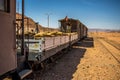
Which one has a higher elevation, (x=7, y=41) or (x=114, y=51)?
(x=7, y=41)

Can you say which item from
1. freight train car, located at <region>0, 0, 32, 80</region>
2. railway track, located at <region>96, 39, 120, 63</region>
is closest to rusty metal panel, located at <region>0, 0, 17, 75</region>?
freight train car, located at <region>0, 0, 32, 80</region>

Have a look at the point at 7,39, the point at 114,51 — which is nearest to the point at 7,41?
the point at 7,39

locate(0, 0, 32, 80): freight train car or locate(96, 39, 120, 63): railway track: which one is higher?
locate(0, 0, 32, 80): freight train car

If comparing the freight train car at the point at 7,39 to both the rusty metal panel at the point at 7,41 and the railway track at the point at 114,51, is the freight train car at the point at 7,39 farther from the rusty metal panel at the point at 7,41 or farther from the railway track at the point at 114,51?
the railway track at the point at 114,51

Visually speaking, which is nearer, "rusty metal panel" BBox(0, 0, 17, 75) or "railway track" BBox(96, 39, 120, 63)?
"rusty metal panel" BBox(0, 0, 17, 75)

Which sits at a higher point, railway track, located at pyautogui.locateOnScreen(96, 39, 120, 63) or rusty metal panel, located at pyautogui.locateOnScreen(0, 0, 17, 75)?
rusty metal panel, located at pyautogui.locateOnScreen(0, 0, 17, 75)

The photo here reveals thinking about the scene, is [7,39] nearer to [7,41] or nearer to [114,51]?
[7,41]

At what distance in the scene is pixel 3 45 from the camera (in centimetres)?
452

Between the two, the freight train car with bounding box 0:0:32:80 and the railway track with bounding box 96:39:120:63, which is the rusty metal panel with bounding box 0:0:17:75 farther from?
the railway track with bounding box 96:39:120:63

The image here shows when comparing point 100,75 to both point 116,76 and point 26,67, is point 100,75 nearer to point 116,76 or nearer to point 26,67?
point 116,76

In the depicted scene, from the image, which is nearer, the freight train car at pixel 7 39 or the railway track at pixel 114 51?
the freight train car at pixel 7 39

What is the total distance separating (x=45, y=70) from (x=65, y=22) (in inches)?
752

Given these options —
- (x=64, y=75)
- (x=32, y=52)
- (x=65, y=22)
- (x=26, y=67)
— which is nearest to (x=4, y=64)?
(x=26, y=67)

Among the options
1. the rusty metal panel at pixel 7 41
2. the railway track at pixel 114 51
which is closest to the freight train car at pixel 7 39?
the rusty metal panel at pixel 7 41
